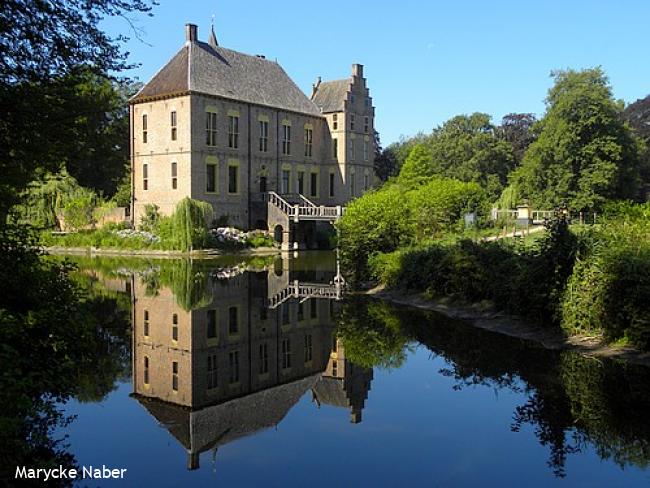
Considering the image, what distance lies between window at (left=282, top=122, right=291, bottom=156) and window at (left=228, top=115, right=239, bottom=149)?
4.43 metres

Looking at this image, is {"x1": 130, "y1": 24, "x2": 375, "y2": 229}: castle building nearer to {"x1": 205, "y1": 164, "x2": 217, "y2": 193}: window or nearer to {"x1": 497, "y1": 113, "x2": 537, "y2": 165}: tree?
{"x1": 205, "y1": 164, "x2": 217, "y2": 193}: window

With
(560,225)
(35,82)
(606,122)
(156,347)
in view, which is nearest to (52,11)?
(35,82)

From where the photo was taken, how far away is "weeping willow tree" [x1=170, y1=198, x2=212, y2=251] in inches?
1324

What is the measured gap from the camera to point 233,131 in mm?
38469

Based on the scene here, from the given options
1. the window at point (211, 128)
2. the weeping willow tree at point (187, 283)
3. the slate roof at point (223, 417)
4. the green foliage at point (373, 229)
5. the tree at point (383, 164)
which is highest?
the tree at point (383, 164)

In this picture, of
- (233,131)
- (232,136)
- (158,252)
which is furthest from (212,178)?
(158,252)

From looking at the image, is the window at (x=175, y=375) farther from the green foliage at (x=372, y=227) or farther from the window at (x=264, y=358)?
the green foliage at (x=372, y=227)

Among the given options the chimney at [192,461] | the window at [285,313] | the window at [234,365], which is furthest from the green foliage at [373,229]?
the chimney at [192,461]

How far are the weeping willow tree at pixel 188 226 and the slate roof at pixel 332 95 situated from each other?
→ 51.6ft

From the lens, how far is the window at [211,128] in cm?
3672

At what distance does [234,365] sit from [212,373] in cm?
65

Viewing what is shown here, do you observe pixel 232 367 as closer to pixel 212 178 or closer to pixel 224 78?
pixel 212 178

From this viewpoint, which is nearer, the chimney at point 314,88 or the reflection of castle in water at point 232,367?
the reflection of castle in water at point 232,367

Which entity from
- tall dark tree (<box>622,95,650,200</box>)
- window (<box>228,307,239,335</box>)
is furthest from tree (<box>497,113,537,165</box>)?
window (<box>228,307,239,335</box>)
